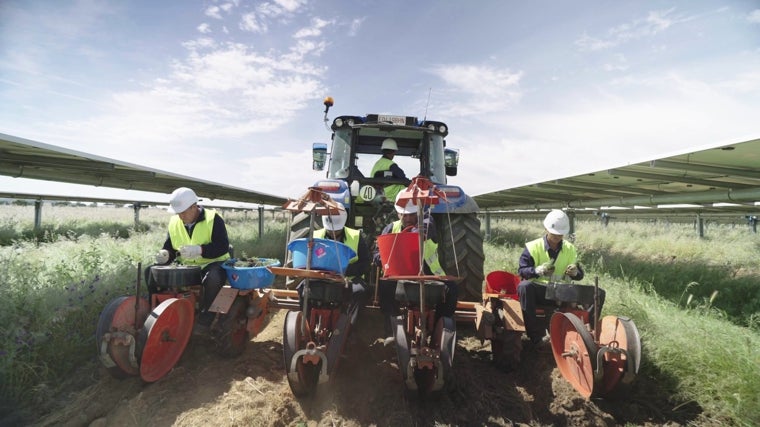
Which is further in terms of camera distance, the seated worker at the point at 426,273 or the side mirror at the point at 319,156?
the side mirror at the point at 319,156

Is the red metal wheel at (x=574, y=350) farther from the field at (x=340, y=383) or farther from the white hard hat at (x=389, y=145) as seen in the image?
the white hard hat at (x=389, y=145)

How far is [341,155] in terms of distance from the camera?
17.6ft

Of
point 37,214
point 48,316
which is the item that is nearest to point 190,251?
point 48,316

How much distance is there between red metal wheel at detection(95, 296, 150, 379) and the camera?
2656 millimetres

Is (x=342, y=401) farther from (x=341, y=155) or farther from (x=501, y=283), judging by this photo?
(x=341, y=155)

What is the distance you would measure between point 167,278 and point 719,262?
8.85m

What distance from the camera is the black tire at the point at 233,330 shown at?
10.8ft

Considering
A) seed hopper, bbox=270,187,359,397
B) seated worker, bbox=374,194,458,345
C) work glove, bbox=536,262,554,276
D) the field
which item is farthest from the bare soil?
work glove, bbox=536,262,554,276

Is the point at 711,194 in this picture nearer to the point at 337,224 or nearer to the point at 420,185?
the point at 420,185

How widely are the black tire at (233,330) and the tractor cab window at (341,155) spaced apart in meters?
2.39

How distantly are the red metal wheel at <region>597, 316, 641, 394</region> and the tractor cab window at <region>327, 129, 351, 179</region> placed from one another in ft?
11.9

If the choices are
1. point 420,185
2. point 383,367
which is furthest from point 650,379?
point 420,185

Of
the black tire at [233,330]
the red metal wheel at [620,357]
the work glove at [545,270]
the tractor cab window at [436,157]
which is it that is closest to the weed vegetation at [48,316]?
the black tire at [233,330]

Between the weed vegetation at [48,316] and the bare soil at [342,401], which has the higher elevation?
the weed vegetation at [48,316]
